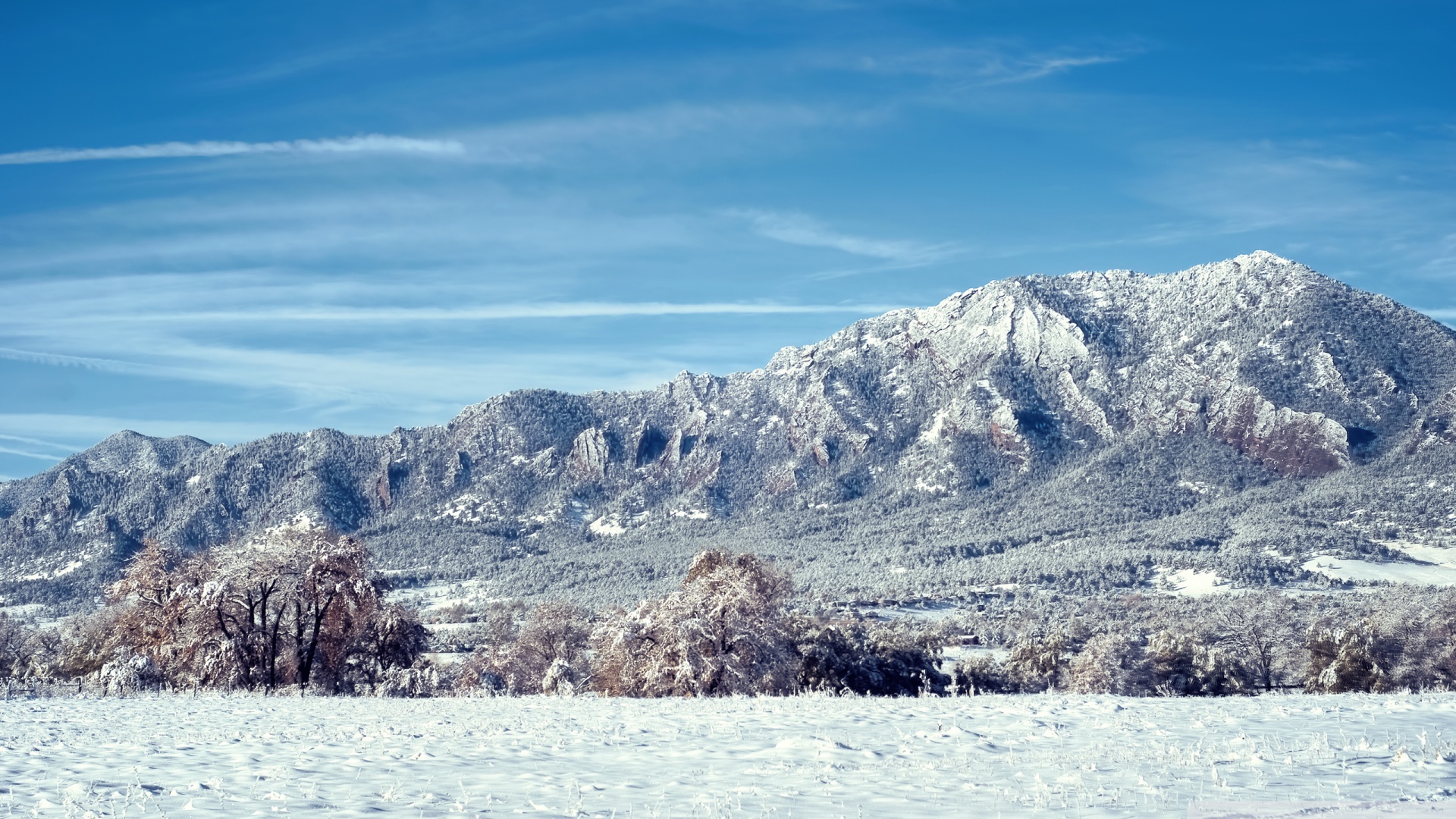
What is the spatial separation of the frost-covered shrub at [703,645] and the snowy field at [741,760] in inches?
554

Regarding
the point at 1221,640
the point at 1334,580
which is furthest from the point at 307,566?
the point at 1334,580

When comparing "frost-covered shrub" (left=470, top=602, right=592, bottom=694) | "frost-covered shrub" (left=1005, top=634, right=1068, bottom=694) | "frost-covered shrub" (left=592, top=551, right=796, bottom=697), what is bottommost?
"frost-covered shrub" (left=1005, top=634, right=1068, bottom=694)

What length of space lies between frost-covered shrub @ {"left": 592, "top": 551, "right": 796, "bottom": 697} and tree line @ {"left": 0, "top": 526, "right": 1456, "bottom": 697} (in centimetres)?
6

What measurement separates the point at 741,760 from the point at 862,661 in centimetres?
3280

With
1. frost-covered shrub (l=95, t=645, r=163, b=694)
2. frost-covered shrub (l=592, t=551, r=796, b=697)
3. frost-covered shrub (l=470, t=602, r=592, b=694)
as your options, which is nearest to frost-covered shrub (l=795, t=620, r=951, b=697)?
frost-covered shrub (l=592, t=551, r=796, b=697)

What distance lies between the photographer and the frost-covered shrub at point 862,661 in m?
42.4

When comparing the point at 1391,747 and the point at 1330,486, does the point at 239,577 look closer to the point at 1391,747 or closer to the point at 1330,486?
the point at 1391,747

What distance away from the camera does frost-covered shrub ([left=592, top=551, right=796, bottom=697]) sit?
3403 centimetres

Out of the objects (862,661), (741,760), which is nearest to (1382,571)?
(862,661)

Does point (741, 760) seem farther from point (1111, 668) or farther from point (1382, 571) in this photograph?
point (1382, 571)

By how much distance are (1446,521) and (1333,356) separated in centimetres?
5346

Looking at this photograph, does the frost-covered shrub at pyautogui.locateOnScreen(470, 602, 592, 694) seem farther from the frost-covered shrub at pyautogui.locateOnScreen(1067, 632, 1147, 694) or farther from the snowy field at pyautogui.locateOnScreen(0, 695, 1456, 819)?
the snowy field at pyautogui.locateOnScreen(0, 695, 1456, 819)

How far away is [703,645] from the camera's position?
34.9 meters

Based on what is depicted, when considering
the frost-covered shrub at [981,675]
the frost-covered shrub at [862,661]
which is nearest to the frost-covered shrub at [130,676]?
the frost-covered shrub at [862,661]
